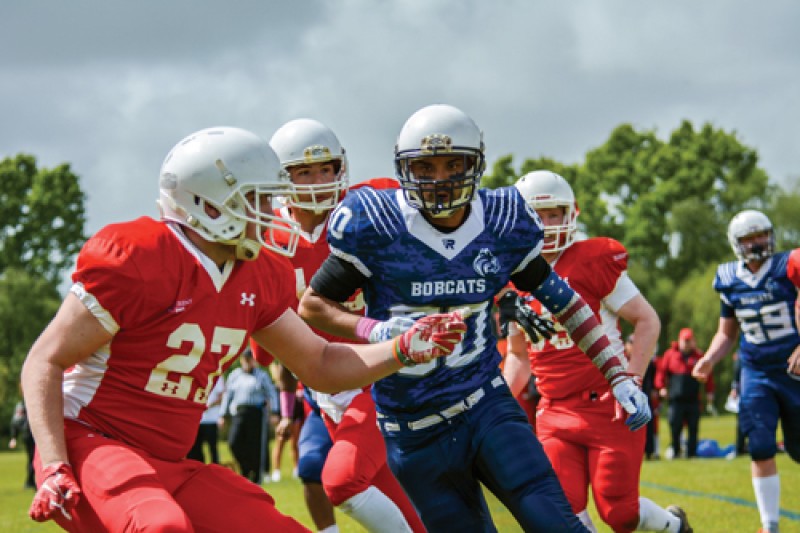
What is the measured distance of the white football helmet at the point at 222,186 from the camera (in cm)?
342

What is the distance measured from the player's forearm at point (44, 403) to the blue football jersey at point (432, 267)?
1315 millimetres

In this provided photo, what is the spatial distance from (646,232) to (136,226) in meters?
40.2

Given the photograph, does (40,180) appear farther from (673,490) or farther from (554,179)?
(554,179)

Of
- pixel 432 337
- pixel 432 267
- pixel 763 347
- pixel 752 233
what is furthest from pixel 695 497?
pixel 432 337

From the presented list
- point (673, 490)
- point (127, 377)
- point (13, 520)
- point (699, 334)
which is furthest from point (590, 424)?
point (699, 334)

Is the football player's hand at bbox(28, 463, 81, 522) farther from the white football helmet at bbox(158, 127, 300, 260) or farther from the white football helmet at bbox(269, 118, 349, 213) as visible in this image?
the white football helmet at bbox(269, 118, 349, 213)

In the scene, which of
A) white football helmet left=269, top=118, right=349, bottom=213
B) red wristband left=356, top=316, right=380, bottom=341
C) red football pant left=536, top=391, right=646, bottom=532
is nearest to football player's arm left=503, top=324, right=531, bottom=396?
red football pant left=536, top=391, right=646, bottom=532

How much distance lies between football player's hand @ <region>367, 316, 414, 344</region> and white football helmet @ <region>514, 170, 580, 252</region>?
5.99ft

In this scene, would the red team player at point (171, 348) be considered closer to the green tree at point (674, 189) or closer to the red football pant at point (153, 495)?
the red football pant at point (153, 495)

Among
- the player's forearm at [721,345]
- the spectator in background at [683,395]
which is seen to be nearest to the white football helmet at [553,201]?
the player's forearm at [721,345]

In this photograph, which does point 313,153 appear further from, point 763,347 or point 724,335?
point 724,335

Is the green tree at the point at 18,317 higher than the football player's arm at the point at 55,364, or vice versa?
the football player's arm at the point at 55,364

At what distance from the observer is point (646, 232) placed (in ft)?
137

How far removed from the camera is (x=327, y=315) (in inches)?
162
